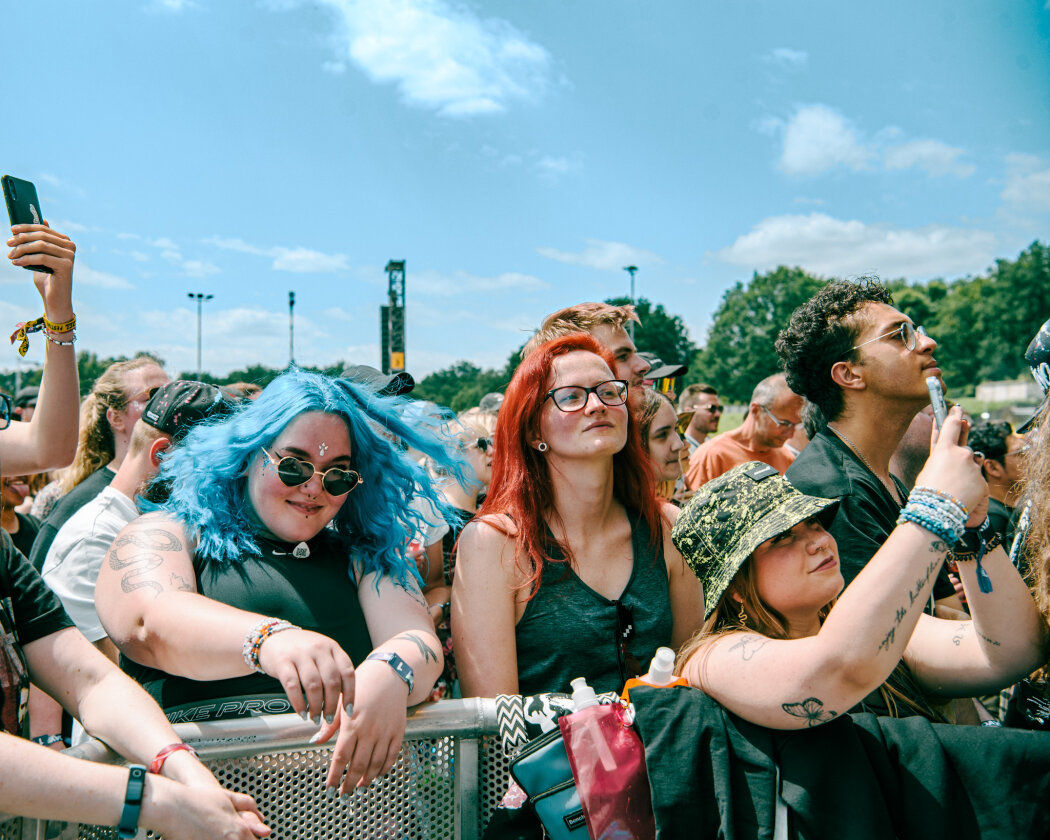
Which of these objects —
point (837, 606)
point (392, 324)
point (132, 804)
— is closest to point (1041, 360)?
point (837, 606)

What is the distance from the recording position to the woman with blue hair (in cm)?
161

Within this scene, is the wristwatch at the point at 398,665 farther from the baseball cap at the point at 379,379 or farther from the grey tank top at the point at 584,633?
the baseball cap at the point at 379,379

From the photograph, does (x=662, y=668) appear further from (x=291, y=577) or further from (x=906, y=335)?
(x=906, y=335)

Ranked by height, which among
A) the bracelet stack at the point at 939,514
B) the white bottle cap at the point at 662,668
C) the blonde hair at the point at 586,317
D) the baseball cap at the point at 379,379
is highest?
the blonde hair at the point at 586,317

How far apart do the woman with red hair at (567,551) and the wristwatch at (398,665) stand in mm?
471

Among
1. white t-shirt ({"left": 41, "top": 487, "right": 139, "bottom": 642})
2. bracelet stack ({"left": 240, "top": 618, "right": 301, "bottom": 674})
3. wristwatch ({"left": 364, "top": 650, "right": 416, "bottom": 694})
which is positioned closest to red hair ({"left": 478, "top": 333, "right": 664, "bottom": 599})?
wristwatch ({"left": 364, "top": 650, "right": 416, "bottom": 694})

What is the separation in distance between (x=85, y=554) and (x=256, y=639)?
5.03ft

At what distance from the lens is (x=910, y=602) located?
154 centimetres

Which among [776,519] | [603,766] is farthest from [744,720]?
[776,519]

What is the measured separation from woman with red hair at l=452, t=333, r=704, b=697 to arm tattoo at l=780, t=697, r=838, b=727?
2.41 ft

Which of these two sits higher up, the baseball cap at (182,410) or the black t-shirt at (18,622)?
the baseball cap at (182,410)

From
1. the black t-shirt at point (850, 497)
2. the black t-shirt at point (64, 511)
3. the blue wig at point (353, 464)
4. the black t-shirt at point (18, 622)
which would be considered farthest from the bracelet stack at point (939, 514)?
the black t-shirt at point (64, 511)

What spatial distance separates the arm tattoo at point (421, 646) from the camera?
1.87 meters

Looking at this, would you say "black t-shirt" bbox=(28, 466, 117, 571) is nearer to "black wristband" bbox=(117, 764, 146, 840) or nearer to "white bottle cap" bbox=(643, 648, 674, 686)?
"black wristband" bbox=(117, 764, 146, 840)
